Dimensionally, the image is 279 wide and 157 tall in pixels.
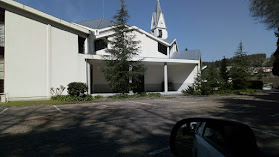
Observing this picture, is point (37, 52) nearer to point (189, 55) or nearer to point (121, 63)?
point (121, 63)

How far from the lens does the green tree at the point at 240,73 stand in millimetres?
21688

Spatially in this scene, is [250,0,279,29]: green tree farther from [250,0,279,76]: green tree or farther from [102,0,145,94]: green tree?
[102,0,145,94]: green tree

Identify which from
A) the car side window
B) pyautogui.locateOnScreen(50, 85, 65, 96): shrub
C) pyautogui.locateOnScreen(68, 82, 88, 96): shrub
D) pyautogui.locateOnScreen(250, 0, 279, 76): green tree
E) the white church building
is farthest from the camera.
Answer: pyautogui.locateOnScreen(50, 85, 65, 96): shrub

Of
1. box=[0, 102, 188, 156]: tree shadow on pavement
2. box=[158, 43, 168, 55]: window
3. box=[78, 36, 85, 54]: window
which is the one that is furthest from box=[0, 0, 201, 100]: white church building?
box=[0, 102, 188, 156]: tree shadow on pavement

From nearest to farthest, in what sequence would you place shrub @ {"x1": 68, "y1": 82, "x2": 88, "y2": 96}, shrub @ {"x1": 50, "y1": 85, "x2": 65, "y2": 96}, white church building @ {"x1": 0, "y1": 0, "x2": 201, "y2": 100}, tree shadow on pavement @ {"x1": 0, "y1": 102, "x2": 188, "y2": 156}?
tree shadow on pavement @ {"x1": 0, "y1": 102, "x2": 188, "y2": 156}
white church building @ {"x1": 0, "y1": 0, "x2": 201, "y2": 100}
shrub @ {"x1": 68, "y1": 82, "x2": 88, "y2": 96}
shrub @ {"x1": 50, "y1": 85, "x2": 65, "y2": 96}

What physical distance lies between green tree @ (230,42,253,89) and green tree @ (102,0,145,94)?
13.4 metres

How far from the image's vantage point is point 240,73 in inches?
861

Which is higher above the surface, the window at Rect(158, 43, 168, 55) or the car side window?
the window at Rect(158, 43, 168, 55)

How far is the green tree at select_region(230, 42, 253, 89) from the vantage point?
21.7 meters

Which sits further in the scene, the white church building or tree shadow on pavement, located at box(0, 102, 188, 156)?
the white church building

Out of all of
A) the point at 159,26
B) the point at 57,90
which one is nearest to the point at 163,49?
the point at 159,26

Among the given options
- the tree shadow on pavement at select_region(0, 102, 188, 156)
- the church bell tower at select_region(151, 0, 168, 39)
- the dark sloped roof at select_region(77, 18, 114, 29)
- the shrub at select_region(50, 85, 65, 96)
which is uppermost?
the church bell tower at select_region(151, 0, 168, 39)

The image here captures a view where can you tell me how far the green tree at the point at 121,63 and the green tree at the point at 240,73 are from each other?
13353 mm

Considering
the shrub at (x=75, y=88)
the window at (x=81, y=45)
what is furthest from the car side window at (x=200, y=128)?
the window at (x=81, y=45)
